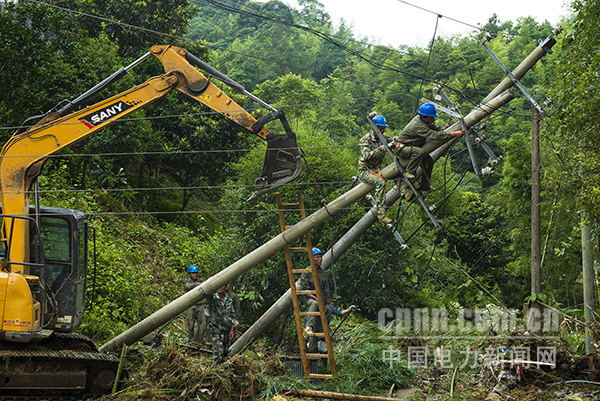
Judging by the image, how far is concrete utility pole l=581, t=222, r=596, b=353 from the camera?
10281mm

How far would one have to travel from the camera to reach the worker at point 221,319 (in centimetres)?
920

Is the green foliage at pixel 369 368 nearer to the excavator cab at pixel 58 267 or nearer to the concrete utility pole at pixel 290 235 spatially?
the concrete utility pole at pixel 290 235

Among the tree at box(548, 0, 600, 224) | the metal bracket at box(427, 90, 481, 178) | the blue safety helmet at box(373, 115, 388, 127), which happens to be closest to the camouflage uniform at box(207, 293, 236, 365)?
the blue safety helmet at box(373, 115, 388, 127)

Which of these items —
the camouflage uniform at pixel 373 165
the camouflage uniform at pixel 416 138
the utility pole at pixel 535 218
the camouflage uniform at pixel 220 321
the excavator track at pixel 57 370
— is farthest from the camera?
the utility pole at pixel 535 218

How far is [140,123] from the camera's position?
1628cm

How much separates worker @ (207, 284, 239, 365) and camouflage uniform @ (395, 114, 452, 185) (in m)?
3.75

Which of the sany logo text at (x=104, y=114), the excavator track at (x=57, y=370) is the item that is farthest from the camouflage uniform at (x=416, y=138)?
the excavator track at (x=57, y=370)

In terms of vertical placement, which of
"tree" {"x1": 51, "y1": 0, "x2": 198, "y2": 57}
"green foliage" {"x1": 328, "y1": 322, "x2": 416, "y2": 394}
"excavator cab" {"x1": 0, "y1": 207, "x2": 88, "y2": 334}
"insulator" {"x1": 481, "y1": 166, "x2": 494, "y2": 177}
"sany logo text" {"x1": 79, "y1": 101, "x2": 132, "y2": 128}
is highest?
"tree" {"x1": 51, "y1": 0, "x2": 198, "y2": 57}

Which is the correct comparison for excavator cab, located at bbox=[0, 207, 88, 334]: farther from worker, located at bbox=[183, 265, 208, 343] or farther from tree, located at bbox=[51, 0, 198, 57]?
tree, located at bbox=[51, 0, 198, 57]

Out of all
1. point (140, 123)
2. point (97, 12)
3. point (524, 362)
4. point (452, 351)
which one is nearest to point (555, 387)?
point (524, 362)

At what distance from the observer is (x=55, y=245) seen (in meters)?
8.16

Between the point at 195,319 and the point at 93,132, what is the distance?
4513 millimetres

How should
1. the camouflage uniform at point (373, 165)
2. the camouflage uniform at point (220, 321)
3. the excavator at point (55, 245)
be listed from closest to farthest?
the excavator at point (55, 245)
the camouflage uniform at point (373, 165)
the camouflage uniform at point (220, 321)

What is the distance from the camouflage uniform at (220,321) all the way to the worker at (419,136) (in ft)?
12.6
